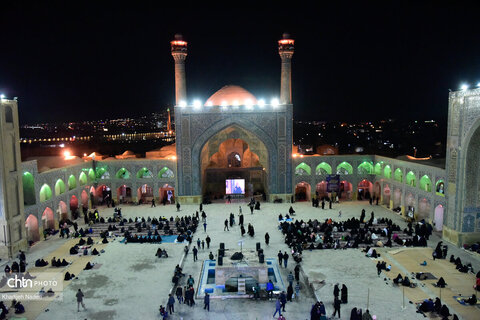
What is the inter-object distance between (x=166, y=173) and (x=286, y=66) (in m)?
11.3

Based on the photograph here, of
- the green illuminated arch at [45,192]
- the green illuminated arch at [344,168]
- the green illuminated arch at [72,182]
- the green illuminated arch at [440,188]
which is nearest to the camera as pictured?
the green illuminated arch at [440,188]

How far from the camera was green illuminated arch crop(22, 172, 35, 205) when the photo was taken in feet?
60.4

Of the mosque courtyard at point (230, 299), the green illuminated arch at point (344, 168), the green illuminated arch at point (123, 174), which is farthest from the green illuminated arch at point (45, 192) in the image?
the green illuminated arch at point (344, 168)

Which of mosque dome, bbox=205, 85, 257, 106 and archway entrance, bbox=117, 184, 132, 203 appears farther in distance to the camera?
mosque dome, bbox=205, 85, 257, 106

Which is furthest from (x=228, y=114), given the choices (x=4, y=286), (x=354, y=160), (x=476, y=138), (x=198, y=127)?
(x=4, y=286)

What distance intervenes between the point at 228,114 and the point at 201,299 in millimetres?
15606

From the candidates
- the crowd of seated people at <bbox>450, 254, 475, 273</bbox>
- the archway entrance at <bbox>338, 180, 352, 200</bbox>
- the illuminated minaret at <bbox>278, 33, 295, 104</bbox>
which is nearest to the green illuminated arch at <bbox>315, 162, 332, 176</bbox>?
the archway entrance at <bbox>338, 180, 352, 200</bbox>

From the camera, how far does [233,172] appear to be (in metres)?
29.1

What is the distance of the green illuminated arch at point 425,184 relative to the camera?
791 inches

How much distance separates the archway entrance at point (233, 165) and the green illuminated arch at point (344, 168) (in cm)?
519

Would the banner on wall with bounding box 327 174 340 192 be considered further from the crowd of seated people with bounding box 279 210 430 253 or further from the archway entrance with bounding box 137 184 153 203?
the archway entrance with bounding box 137 184 153 203

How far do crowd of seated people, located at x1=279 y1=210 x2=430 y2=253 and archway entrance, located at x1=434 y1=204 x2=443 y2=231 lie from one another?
1.15 meters

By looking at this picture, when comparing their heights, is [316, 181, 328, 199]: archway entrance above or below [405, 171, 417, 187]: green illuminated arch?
below

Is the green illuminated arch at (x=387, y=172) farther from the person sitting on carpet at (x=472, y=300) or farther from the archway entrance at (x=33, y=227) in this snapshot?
the archway entrance at (x=33, y=227)
